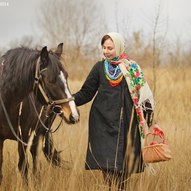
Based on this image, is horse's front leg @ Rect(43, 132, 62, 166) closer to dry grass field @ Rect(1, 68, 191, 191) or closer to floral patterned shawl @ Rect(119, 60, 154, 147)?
dry grass field @ Rect(1, 68, 191, 191)

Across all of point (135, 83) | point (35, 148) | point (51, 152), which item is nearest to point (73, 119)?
point (135, 83)

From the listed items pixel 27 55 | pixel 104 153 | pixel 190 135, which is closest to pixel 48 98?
pixel 27 55

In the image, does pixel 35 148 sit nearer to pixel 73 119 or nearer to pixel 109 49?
pixel 73 119

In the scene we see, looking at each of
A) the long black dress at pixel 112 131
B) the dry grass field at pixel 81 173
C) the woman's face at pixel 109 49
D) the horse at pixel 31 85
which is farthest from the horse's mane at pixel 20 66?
the dry grass field at pixel 81 173

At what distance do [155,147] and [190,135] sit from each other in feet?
7.67

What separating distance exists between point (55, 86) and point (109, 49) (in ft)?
1.94

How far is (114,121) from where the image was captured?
3324mm

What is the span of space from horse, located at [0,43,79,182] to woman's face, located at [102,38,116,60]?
1.33ft

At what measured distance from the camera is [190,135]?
5234 mm

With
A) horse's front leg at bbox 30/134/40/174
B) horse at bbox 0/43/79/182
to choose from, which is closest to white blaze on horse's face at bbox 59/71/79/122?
Answer: horse at bbox 0/43/79/182

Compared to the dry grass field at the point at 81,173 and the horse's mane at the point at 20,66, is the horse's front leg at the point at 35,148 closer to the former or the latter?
the dry grass field at the point at 81,173

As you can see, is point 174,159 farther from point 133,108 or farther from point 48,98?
point 48,98

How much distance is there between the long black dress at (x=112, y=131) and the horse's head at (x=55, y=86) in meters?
0.41

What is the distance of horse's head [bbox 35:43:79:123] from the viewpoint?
3047 millimetres
